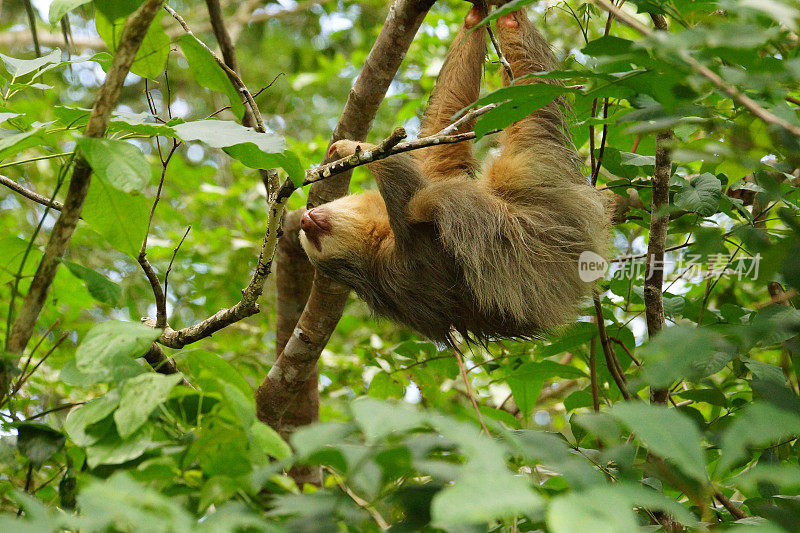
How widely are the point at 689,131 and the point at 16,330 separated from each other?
3198 millimetres

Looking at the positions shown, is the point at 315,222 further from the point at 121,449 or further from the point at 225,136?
the point at 121,449

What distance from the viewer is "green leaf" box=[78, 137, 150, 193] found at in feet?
6.17

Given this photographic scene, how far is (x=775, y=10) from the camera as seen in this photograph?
1.33m

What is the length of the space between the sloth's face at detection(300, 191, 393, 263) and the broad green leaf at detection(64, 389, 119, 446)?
2.80 m

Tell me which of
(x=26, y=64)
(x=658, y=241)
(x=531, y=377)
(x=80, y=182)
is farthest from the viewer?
(x=531, y=377)

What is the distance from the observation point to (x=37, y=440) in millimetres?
2008

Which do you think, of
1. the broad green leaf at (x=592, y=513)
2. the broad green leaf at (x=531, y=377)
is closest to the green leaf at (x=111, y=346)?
the broad green leaf at (x=592, y=513)

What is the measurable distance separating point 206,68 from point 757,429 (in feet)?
8.31

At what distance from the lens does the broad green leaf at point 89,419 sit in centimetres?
180

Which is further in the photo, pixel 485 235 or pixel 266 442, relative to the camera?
pixel 485 235

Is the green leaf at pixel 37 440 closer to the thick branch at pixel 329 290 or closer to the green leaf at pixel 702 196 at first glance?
the thick branch at pixel 329 290

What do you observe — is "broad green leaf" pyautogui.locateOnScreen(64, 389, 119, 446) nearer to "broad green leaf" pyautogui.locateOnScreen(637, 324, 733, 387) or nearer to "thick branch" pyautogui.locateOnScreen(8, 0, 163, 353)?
"thick branch" pyautogui.locateOnScreen(8, 0, 163, 353)

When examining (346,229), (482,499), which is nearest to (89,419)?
(482,499)

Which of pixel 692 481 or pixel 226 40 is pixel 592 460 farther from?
pixel 226 40
